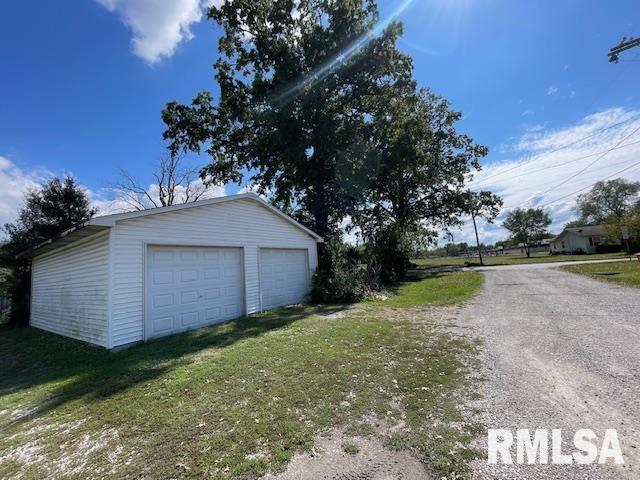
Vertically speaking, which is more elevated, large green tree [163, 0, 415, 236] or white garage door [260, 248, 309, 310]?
large green tree [163, 0, 415, 236]

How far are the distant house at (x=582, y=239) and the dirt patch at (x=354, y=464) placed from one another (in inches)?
1809

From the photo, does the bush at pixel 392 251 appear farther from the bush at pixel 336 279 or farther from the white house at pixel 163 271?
the white house at pixel 163 271

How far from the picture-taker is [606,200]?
53438 mm

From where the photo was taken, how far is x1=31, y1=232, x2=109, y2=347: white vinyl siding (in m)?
7.16

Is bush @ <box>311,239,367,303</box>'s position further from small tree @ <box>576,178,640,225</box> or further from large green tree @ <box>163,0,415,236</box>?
small tree @ <box>576,178,640,225</box>

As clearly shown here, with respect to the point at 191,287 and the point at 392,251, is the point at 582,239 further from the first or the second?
the point at 191,287

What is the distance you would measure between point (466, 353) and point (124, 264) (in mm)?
7278

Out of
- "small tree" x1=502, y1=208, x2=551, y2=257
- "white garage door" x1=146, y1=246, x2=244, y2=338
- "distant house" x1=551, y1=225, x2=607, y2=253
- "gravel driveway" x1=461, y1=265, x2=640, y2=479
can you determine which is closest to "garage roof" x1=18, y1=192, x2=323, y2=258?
"white garage door" x1=146, y1=246, x2=244, y2=338

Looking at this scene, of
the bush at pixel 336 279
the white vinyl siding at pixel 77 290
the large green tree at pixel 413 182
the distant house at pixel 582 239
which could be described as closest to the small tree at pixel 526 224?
the distant house at pixel 582 239

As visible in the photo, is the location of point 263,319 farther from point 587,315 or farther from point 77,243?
point 587,315

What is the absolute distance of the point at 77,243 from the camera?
8.40m

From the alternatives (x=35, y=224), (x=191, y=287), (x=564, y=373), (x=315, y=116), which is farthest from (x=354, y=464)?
(x=35, y=224)

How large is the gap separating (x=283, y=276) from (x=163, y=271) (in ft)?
15.3

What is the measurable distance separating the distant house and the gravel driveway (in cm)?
3942
